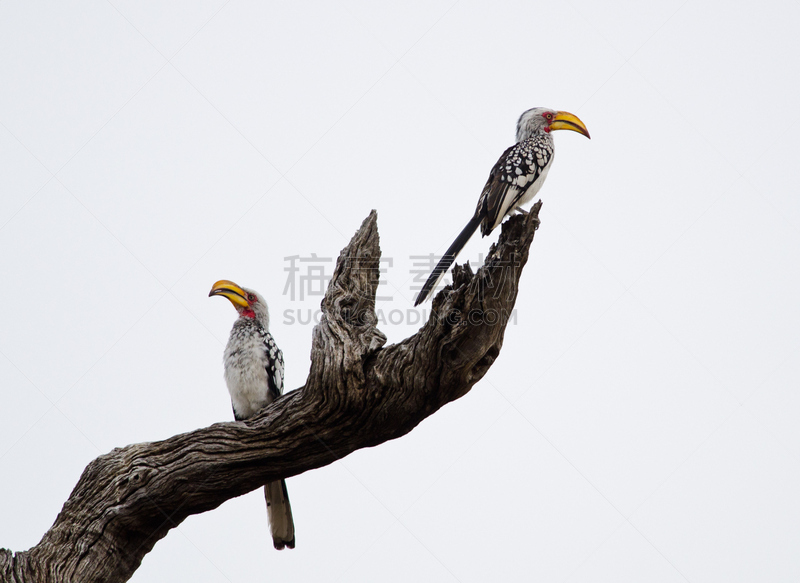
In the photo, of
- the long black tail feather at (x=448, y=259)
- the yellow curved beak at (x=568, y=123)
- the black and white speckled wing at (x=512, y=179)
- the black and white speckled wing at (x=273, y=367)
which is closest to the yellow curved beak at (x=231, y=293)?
the black and white speckled wing at (x=273, y=367)

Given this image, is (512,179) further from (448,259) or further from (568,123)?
(568,123)

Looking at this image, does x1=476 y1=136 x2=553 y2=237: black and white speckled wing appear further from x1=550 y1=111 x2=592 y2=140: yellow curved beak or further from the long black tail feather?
x1=550 y1=111 x2=592 y2=140: yellow curved beak

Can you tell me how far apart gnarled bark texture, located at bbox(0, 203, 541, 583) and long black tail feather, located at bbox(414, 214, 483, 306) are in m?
0.41

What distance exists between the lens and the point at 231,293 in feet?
15.2

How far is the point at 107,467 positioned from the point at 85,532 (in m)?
0.33

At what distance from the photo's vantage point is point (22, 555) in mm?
3295

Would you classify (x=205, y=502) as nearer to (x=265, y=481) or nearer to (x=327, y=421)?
(x=265, y=481)

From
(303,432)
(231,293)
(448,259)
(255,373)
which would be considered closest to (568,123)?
(448,259)

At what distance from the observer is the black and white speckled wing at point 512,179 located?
4367 millimetres

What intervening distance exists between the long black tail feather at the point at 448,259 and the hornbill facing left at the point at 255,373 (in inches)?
45.4

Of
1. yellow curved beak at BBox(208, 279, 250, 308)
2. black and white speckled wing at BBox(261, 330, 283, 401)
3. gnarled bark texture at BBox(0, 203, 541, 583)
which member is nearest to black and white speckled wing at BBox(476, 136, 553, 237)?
gnarled bark texture at BBox(0, 203, 541, 583)

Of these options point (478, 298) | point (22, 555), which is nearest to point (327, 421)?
point (478, 298)

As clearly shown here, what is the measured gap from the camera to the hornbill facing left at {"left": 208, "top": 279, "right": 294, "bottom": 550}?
13.6 ft

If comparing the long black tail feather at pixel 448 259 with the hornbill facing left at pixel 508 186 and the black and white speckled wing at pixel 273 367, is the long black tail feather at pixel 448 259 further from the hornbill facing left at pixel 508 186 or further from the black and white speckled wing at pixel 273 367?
the black and white speckled wing at pixel 273 367
